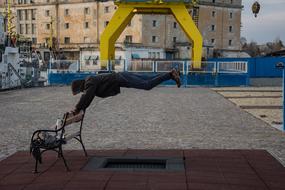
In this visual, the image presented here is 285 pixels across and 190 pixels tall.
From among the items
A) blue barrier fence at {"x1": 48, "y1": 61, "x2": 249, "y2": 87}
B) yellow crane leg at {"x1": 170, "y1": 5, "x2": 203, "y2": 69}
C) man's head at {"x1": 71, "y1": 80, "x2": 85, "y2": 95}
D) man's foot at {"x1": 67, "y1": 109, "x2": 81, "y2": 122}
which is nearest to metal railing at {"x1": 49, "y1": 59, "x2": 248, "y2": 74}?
blue barrier fence at {"x1": 48, "y1": 61, "x2": 249, "y2": 87}

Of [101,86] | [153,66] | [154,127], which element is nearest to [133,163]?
[101,86]

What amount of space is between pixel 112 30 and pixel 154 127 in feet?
71.5

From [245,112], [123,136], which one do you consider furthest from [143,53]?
[123,136]

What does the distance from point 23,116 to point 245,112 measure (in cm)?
784

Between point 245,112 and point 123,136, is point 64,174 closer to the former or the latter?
point 123,136

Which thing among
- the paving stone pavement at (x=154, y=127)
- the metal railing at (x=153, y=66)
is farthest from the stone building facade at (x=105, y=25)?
the paving stone pavement at (x=154, y=127)

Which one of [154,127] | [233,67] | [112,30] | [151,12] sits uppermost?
[151,12]

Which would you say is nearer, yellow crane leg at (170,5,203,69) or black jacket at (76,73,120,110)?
black jacket at (76,73,120,110)

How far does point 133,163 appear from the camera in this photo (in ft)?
25.7

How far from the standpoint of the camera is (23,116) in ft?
51.2

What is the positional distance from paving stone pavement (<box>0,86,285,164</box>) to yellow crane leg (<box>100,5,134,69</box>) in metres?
14.5

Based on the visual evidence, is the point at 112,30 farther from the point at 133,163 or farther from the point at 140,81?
the point at 140,81

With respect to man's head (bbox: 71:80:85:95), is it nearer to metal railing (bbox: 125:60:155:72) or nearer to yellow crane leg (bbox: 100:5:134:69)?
yellow crane leg (bbox: 100:5:134:69)

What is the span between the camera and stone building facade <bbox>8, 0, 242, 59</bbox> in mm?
83188
